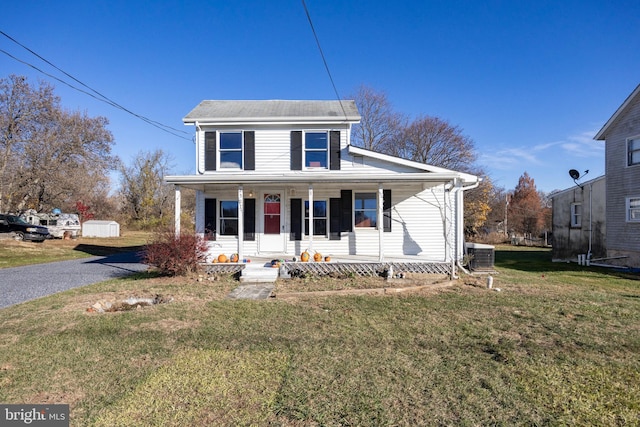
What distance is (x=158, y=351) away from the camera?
13.9 feet

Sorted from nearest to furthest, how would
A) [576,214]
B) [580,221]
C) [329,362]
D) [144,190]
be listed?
1. [329,362]
2. [580,221]
3. [576,214]
4. [144,190]

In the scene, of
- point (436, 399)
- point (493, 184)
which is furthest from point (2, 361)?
point (493, 184)

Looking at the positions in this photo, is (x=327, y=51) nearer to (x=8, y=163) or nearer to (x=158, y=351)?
(x=158, y=351)

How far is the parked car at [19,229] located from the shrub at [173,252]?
16.0m


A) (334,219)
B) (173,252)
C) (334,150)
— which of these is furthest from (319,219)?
(173,252)

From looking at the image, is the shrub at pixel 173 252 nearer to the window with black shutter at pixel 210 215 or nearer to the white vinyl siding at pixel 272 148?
the window with black shutter at pixel 210 215

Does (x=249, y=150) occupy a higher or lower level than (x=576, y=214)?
higher

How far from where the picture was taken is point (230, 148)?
12008 mm

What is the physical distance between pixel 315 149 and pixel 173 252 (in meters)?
5.84

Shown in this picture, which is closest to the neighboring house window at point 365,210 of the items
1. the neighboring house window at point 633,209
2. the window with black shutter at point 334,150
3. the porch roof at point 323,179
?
the window with black shutter at point 334,150

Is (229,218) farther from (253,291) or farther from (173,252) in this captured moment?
(253,291)

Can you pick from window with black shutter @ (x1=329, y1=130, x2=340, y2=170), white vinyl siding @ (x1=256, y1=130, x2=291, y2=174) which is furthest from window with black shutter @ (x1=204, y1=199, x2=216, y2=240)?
window with black shutter @ (x1=329, y1=130, x2=340, y2=170)

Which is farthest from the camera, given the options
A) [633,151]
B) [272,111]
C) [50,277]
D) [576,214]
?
[576,214]

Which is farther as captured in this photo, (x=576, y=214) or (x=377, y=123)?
(x=377, y=123)
